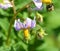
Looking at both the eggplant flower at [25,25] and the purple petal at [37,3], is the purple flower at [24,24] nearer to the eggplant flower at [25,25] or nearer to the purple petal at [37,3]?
the eggplant flower at [25,25]

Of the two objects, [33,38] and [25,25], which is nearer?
[25,25]

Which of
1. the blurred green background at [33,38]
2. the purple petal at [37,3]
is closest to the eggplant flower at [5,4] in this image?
the blurred green background at [33,38]

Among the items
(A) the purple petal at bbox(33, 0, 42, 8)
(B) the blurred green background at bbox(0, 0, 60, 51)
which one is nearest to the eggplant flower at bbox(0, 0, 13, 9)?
(B) the blurred green background at bbox(0, 0, 60, 51)

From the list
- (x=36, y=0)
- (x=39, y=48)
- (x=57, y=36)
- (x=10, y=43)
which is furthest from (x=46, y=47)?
(x=36, y=0)

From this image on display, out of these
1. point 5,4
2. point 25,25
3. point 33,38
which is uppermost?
point 5,4

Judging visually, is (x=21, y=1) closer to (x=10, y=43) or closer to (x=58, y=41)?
(x=10, y=43)

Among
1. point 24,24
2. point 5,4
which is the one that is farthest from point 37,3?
point 5,4

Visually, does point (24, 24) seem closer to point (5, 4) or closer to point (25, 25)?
point (25, 25)

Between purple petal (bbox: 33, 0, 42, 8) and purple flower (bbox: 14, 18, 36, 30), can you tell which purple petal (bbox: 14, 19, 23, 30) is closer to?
purple flower (bbox: 14, 18, 36, 30)
